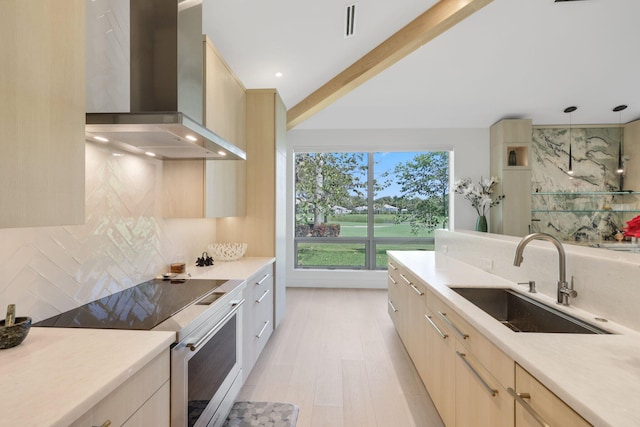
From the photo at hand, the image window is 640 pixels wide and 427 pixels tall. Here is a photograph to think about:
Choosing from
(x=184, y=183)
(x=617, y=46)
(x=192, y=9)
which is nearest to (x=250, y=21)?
(x=192, y=9)

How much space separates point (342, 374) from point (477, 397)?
4.75ft

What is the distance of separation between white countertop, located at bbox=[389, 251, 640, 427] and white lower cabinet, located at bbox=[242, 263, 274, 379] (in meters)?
1.46

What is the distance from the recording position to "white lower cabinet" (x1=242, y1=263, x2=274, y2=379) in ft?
7.52

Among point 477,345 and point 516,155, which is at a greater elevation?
point 516,155

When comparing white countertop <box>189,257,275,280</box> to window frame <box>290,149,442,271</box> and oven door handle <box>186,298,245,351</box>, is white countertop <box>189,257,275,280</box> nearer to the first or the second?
oven door handle <box>186,298,245,351</box>

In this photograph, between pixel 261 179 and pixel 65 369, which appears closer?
pixel 65 369

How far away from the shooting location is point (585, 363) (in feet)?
3.17

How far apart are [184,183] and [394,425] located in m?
2.22

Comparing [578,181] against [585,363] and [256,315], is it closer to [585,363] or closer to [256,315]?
[585,363]

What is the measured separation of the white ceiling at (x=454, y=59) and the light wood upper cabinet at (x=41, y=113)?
6.01 ft

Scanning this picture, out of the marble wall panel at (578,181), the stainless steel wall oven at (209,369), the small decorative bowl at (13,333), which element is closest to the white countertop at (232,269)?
the stainless steel wall oven at (209,369)

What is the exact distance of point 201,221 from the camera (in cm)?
296

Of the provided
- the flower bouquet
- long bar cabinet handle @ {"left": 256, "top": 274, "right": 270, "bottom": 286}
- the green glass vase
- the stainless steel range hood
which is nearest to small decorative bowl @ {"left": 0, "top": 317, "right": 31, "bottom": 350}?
the stainless steel range hood

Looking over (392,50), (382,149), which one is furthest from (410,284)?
(382,149)
